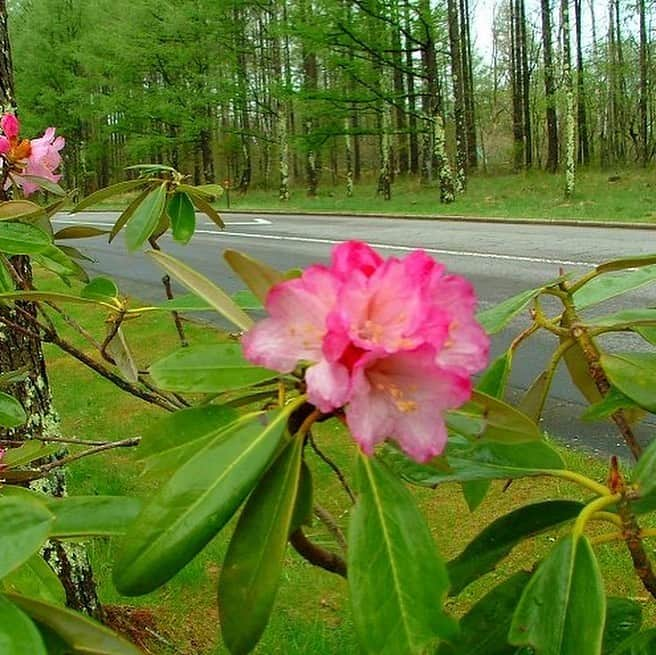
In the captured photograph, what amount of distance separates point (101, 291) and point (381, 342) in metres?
0.70

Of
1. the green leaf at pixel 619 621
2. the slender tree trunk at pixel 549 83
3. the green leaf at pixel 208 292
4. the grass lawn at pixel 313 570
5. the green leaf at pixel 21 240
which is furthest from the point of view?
the slender tree trunk at pixel 549 83

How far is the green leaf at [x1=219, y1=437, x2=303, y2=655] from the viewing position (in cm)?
50

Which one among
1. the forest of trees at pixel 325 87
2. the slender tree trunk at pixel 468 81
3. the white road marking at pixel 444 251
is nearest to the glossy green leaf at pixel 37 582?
the white road marking at pixel 444 251

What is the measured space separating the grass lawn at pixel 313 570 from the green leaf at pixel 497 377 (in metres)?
0.98

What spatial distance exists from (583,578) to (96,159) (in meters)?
31.2

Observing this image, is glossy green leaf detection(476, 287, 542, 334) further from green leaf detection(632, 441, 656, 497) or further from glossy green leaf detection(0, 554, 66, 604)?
glossy green leaf detection(0, 554, 66, 604)

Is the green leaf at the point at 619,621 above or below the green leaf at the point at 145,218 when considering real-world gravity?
below

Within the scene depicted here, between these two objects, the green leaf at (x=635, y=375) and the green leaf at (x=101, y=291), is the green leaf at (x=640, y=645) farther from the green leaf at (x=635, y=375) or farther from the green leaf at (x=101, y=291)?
the green leaf at (x=101, y=291)

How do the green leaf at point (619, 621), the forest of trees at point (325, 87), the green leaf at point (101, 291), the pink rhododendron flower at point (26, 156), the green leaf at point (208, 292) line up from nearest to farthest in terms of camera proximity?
the green leaf at point (208, 292)
the green leaf at point (619, 621)
the green leaf at point (101, 291)
the pink rhododendron flower at point (26, 156)
the forest of trees at point (325, 87)

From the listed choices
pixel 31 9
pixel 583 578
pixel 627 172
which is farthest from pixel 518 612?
pixel 31 9

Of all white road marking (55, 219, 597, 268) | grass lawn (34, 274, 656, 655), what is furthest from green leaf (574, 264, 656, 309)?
white road marking (55, 219, 597, 268)

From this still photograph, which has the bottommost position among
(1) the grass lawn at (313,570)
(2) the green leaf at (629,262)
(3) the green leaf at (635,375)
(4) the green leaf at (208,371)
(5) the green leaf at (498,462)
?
(1) the grass lawn at (313,570)

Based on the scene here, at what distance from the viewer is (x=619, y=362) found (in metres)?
0.69

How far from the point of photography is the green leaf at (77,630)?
20.4 inches
